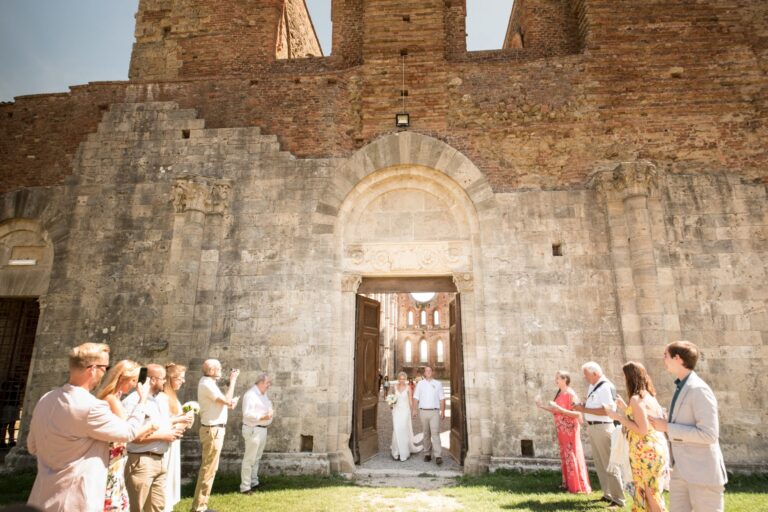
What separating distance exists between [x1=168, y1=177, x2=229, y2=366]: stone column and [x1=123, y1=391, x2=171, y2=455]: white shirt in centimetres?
379

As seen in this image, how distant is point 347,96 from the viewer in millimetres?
9398

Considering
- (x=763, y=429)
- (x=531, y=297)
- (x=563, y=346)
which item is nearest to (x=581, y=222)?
(x=531, y=297)

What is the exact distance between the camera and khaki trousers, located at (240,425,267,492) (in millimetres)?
6422

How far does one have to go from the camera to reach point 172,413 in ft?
15.7

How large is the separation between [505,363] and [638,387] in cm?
396

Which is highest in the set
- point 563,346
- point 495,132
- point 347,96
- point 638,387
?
point 347,96

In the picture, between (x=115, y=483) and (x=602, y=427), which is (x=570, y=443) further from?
(x=115, y=483)

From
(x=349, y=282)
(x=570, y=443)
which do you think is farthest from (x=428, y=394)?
(x=570, y=443)

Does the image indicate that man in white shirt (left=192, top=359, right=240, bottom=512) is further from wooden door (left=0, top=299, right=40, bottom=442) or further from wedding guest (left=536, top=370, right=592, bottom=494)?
wooden door (left=0, top=299, right=40, bottom=442)

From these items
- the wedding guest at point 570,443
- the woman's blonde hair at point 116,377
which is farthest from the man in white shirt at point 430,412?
the woman's blonde hair at point 116,377

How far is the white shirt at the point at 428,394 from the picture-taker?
8844 millimetres

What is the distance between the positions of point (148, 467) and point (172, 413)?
587mm

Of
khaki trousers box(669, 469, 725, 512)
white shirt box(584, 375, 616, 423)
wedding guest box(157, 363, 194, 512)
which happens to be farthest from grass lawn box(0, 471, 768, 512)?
khaki trousers box(669, 469, 725, 512)

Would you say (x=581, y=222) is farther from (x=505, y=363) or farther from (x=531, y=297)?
(x=505, y=363)
